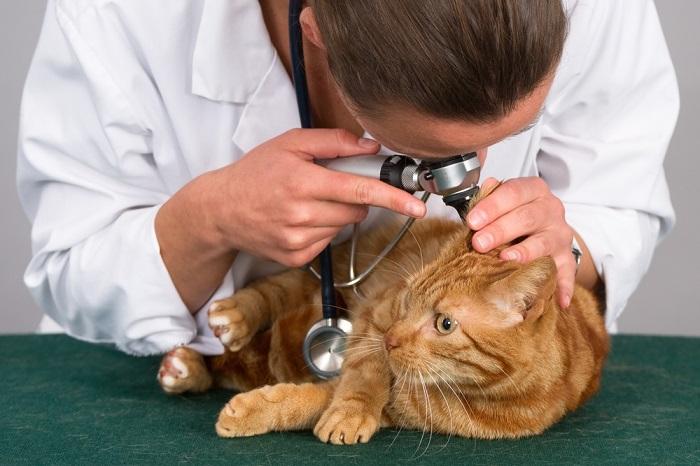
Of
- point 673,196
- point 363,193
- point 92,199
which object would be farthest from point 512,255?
point 673,196

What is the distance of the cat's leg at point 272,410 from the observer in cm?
142

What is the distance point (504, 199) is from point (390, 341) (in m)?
A: 0.27

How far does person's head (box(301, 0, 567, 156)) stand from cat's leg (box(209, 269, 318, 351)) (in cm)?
54

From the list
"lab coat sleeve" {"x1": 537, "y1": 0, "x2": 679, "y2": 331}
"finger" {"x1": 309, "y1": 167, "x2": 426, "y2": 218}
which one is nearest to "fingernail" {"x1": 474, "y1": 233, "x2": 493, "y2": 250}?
"finger" {"x1": 309, "y1": 167, "x2": 426, "y2": 218}

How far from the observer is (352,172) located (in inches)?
55.6

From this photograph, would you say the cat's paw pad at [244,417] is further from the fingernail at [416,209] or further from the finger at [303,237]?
the fingernail at [416,209]

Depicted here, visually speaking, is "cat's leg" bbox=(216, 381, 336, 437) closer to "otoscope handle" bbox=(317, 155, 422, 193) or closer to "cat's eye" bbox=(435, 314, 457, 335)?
"cat's eye" bbox=(435, 314, 457, 335)

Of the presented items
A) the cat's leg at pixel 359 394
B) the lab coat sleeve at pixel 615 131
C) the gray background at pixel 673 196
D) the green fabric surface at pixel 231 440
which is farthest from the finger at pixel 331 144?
the gray background at pixel 673 196

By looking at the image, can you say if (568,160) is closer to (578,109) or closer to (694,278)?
(578,109)

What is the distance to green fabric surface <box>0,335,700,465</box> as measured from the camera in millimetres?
1348

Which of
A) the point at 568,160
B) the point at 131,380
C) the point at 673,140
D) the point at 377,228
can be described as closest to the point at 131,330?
the point at 131,380

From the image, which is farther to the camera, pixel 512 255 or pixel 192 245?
pixel 192 245

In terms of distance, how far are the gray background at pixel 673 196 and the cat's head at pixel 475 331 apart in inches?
75.2

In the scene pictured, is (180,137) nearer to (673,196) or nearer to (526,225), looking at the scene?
(526,225)
